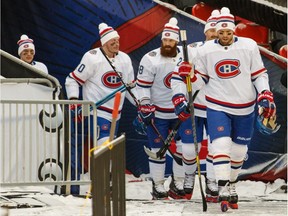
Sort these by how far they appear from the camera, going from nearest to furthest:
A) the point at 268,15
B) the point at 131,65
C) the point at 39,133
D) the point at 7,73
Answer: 1. the point at 39,133
2. the point at 7,73
3. the point at 131,65
4. the point at 268,15

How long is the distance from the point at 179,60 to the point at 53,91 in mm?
1753

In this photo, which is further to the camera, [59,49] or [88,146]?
[59,49]

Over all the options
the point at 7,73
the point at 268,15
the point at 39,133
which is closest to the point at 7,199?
the point at 39,133

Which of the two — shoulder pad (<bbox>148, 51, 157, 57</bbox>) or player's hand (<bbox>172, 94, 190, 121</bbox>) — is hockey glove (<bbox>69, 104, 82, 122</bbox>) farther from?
shoulder pad (<bbox>148, 51, 157, 57</bbox>)

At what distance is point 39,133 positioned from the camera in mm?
12430

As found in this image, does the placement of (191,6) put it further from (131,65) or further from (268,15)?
(131,65)

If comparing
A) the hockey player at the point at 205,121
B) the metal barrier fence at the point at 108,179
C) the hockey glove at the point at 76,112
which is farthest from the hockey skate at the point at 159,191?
the metal barrier fence at the point at 108,179

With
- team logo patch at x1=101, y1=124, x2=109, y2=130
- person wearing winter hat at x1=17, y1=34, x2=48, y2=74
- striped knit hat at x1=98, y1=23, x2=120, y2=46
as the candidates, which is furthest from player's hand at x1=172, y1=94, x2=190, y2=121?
person wearing winter hat at x1=17, y1=34, x2=48, y2=74

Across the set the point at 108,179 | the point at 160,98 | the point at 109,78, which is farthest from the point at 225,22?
the point at 108,179

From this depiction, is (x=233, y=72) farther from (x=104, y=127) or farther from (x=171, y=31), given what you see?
(x=104, y=127)

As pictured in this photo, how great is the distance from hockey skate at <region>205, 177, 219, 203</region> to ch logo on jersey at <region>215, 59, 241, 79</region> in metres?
1.45

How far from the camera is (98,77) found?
572 inches

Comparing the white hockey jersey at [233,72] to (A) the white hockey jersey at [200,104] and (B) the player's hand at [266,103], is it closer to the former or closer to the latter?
(B) the player's hand at [266,103]

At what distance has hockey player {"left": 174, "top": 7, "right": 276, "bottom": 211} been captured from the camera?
40.2ft
